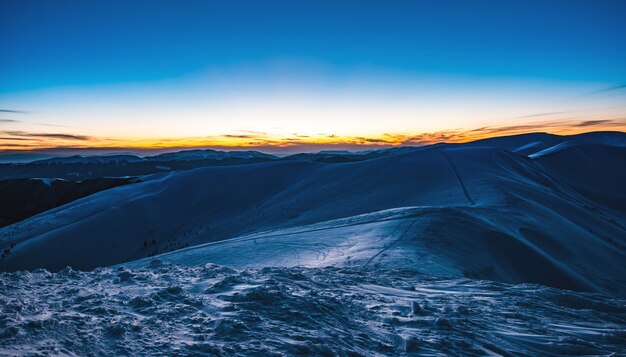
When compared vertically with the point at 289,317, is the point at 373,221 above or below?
below

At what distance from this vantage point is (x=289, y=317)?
4273 millimetres

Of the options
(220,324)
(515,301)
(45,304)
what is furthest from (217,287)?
(515,301)

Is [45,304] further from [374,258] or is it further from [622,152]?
[622,152]

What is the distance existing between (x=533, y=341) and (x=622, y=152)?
71.4 meters

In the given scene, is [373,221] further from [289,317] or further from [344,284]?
[289,317]

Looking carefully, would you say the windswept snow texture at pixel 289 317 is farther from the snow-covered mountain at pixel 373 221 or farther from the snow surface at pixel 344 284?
the snow-covered mountain at pixel 373 221

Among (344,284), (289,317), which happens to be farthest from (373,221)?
(289,317)

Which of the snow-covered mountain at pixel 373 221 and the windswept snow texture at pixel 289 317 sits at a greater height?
the windswept snow texture at pixel 289 317

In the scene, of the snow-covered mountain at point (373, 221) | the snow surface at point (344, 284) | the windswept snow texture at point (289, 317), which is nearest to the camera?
the windswept snow texture at point (289, 317)

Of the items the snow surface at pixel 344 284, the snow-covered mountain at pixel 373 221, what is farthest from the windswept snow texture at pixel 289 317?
the snow-covered mountain at pixel 373 221

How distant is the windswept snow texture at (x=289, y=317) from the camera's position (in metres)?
3.53

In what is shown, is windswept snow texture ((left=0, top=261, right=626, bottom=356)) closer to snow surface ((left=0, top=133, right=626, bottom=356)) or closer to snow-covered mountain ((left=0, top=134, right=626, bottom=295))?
snow surface ((left=0, top=133, right=626, bottom=356))

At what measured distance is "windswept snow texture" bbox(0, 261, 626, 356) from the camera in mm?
3525

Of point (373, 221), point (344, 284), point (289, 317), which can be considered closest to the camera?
point (289, 317)
